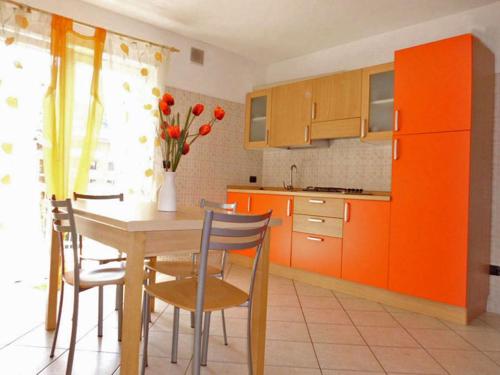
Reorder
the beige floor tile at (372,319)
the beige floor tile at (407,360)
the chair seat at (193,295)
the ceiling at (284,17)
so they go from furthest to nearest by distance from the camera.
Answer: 1. the ceiling at (284,17)
2. the beige floor tile at (372,319)
3. the beige floor tile at (407,360)
4. the chair seat at (193,295)

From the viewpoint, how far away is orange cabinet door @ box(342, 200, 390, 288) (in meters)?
3.03

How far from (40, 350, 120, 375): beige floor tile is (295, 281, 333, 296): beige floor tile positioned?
1.77 m

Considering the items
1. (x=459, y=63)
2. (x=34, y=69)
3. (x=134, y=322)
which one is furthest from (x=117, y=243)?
(x=459, y=63)

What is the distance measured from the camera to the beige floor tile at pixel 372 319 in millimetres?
2564

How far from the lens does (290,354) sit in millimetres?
2027

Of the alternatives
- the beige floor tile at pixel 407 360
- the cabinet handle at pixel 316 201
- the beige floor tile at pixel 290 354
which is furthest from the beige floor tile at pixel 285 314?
the cabinet handle at pixel 316 201

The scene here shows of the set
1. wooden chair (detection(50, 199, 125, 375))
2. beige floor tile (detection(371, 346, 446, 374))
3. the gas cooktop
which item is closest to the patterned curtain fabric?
wooden chair (detection(50, 199, 125, 375))

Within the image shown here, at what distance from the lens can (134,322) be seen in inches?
53.7

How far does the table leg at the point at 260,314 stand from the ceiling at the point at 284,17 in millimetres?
2363

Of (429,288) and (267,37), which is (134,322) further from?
(267,37)

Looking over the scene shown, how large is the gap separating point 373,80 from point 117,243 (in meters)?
2.84

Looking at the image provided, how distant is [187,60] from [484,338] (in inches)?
145

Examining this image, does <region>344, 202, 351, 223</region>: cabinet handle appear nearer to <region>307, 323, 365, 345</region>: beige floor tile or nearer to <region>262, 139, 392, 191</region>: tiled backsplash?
A: <region>262, 139, 392, 191</region>: tiled backsplash

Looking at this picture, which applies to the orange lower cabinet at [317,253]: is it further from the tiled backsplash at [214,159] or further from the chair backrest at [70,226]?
the chair backrest at [70,226]
